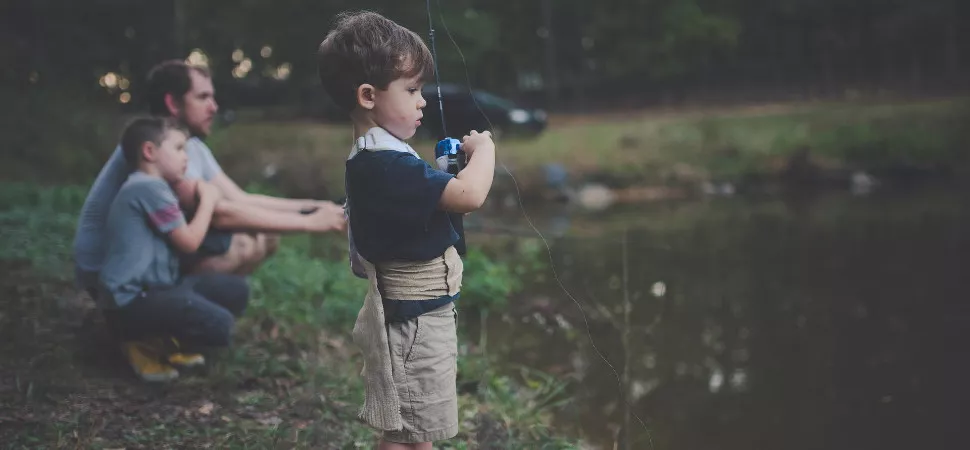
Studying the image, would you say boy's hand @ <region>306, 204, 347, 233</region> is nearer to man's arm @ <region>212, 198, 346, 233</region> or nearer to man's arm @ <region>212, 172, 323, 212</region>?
man's arm @ <region>212, 198, 346, 233</region>

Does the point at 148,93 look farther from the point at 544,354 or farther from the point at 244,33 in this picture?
the point at 244,33

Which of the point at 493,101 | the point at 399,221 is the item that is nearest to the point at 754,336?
the point at 399,221

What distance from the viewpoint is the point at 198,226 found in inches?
117

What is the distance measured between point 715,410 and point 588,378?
0.49 m

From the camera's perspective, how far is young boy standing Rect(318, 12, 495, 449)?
1.76m

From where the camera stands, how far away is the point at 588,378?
3850 millimetres

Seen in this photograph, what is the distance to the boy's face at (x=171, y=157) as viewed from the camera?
2.94m

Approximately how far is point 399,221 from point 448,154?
15cm

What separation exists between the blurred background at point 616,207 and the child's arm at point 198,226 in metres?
0.40

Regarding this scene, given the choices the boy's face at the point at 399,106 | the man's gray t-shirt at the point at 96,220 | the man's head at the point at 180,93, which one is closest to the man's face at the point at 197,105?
the man's head at the point at 180,93

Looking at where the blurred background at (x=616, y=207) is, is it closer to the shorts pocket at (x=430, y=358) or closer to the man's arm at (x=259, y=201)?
the shorts pocket at (x=430, y=358)

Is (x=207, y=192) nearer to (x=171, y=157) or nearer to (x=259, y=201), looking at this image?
(x=171, y=157)

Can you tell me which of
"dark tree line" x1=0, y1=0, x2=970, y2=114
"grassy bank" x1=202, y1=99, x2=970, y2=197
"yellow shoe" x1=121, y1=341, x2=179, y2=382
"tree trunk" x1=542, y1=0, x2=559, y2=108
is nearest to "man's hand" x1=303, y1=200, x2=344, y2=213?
"yellow shoe" x1=121, y1=341, x2=179, y2=382

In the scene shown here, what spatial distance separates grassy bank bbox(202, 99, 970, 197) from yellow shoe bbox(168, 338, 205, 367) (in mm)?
7525
